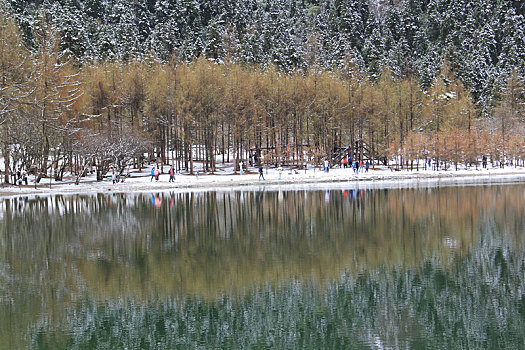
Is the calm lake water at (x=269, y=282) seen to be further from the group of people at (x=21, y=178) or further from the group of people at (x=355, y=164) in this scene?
the group of people at (x=355, y=164)

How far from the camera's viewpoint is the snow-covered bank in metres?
48.3

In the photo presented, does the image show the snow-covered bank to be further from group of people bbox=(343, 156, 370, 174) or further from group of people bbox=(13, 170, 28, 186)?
group of people bbox=(13, 170, 28, 186)

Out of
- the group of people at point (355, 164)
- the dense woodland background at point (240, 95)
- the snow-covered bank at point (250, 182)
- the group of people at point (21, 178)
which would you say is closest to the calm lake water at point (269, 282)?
the dense woodland background at point (240, 95)

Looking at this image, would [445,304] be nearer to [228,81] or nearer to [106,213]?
[106,213]

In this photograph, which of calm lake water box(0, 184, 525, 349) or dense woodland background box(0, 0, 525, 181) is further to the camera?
dense woodland background box(0, 0, 525, 181)

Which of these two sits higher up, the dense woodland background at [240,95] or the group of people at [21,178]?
the dense woodland background at [240,95]

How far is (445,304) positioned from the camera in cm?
1159

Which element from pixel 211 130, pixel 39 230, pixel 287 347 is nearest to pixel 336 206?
pixel 39 230

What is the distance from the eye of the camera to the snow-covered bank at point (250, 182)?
48.3 meters

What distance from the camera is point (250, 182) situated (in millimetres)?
53438

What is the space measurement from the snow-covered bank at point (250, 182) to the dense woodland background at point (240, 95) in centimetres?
274

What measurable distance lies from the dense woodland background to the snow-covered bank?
Answer: 2739 mm

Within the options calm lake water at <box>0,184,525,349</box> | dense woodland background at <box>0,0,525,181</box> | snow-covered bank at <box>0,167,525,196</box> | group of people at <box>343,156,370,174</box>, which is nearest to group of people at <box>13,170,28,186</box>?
snow-covered bank at <box>0,167,525,196</box>

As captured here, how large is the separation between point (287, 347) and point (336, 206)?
68.7ft
